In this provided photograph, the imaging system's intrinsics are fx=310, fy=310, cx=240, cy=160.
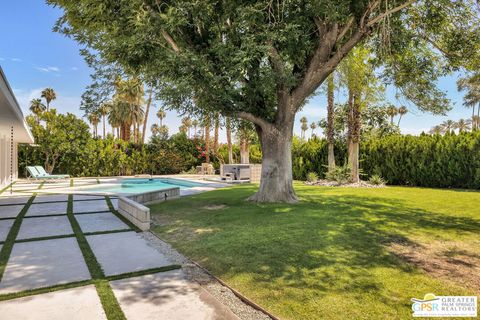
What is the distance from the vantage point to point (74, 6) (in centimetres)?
1010

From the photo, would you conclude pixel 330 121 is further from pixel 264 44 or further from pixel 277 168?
pixel 264 44

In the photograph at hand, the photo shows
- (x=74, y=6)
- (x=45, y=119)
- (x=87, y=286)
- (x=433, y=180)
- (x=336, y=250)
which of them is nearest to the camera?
(x=87, y=286)

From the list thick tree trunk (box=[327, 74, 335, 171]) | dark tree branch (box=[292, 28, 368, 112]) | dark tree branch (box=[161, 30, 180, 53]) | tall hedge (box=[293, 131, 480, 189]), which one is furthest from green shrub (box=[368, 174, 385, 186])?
dark tree branch (box=[161, 30, 180, 53])

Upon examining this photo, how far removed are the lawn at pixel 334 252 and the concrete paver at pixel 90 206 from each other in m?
2.07

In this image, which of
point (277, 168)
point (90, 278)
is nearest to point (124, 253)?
point (90, 278)

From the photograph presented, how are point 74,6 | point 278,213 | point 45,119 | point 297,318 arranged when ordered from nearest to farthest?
1. point 297,318
2. point 278,213
3. point 74,6
4. point 45,119

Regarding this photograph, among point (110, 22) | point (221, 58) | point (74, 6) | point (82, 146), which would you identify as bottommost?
point (82, 146)

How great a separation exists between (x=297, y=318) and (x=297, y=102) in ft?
25.8

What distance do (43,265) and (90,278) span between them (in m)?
1.12

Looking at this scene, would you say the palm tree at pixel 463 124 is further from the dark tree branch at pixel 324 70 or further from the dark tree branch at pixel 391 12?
the dark tree branch at pixel 391 12

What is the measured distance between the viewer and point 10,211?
9.44 meters

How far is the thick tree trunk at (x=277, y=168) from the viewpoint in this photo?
10.1 m

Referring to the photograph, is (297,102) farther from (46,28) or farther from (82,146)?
(82,146)

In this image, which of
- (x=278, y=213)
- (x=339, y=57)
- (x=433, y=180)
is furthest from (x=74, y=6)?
(x=433, y=180)
